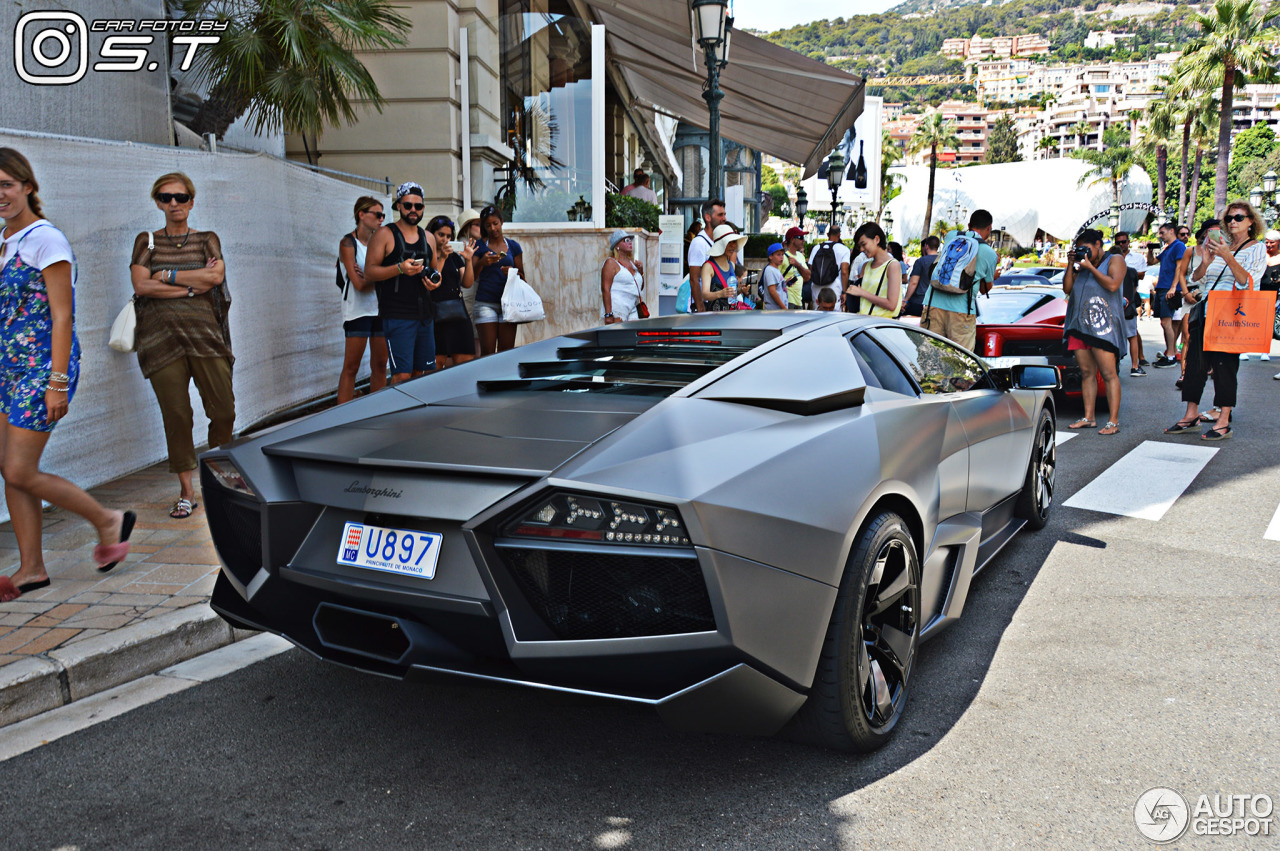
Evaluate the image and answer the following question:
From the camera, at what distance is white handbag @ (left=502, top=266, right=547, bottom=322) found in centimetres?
816

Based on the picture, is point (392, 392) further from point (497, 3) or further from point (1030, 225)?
point (1030, 225)

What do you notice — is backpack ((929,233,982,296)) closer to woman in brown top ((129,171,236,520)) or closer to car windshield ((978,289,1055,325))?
car windshield ((978,289,1055,325))

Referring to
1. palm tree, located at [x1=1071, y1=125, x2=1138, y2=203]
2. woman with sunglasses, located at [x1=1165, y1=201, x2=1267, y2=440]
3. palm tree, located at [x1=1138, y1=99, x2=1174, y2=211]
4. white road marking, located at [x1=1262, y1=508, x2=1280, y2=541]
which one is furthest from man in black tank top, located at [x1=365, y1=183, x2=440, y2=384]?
palm tree, located at [x1=1071, y1=125, x2=1138, y2=203]

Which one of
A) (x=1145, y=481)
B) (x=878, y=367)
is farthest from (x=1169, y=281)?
(x=878, y=367)

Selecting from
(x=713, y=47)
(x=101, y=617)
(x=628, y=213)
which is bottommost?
(x=101, y=617)

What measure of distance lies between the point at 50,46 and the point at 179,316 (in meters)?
3.80

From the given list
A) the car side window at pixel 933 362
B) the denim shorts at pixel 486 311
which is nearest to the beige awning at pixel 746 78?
the denim shorts at pixel 486 311

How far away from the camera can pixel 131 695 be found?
3309mm

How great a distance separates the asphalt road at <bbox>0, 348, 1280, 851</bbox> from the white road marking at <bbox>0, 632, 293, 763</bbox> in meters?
0.09

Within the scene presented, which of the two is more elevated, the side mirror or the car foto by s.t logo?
the car foto by s.t logo

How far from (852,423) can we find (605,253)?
31.6 feet

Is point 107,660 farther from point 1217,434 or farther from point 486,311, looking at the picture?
point 1217,434

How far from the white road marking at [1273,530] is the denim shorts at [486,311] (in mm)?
5828

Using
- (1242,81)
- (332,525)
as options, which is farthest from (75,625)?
(1242,81)
